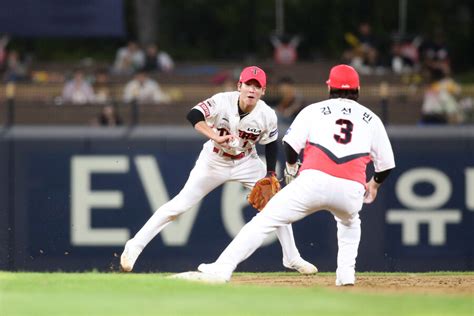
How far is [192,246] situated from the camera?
1539 centimetres

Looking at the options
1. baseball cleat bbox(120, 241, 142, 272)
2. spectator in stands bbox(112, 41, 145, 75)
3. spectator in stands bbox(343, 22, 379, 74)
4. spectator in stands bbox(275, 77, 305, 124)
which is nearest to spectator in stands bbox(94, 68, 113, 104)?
spectator in stands bbox(112, 41, 145, 75)

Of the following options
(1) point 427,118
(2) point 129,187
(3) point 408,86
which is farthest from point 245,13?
(2) point 129,187

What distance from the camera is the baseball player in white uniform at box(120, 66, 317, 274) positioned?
11875 millimetres

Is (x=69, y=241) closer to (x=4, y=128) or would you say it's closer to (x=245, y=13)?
(x=4, y=128)

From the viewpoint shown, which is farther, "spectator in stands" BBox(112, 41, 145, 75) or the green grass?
"spectator in stands" BBox(112, 41, 145, 75)

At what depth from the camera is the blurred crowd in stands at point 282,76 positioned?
17484 mm

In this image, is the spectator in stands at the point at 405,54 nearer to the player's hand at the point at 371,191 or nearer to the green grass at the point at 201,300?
the player's hand at the point at 371,191

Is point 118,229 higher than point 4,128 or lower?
lower

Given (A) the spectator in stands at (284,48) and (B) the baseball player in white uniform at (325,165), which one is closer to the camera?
(B) the baseball player in white uniform at (325,165)

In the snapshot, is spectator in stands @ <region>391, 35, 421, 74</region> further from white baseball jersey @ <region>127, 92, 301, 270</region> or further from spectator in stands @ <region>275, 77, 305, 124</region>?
white baseball jersey @ <region>127, 92, 301, 270</region>

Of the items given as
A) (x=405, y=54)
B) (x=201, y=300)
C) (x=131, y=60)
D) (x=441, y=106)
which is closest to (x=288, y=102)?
(x=441, y=106)

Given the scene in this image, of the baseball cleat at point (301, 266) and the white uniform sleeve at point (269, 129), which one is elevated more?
the white uniform sleeve at point (269, 129)

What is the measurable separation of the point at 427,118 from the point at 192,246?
4016 millimetres

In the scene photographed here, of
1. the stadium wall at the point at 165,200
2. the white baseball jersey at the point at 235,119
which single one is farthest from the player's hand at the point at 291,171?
the stadium wall at the point at 165,200
